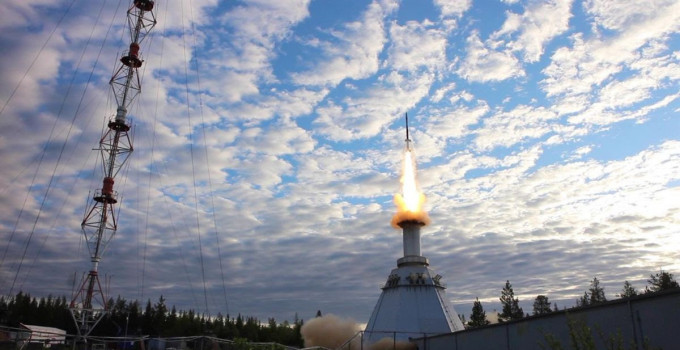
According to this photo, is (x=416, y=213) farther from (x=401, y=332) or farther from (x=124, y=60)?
(x=124, y=60)

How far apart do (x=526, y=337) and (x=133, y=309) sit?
12096 cm

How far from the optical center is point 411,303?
50.2m

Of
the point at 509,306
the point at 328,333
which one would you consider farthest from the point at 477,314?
the point at 328,333

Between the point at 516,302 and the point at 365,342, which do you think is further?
the point at 516,302

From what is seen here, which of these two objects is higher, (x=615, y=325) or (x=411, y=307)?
(x=411, y=307)

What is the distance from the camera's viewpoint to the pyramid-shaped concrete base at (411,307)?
157 ft

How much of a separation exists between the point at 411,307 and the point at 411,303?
21.8 inches

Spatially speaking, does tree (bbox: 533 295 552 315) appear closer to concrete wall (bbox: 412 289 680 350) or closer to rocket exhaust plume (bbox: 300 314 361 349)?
rocket exhaust plume (bbox: 300 314 361 349)

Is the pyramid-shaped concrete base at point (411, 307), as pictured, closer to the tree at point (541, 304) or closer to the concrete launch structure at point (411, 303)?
the concrete launch structure at point (411, 303)

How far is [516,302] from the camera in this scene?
396 feet

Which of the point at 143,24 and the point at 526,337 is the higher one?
the point at 143,24

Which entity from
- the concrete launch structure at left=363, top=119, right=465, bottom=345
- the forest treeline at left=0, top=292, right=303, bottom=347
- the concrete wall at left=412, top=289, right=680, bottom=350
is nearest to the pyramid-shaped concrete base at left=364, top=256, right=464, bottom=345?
the concrete launch structure at left=363, top=119, right=465, bottom=345

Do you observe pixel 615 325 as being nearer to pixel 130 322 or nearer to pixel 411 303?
pixel 411 303

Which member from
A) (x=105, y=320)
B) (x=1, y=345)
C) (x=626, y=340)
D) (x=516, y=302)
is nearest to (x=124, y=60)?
(x=1, y=345)
